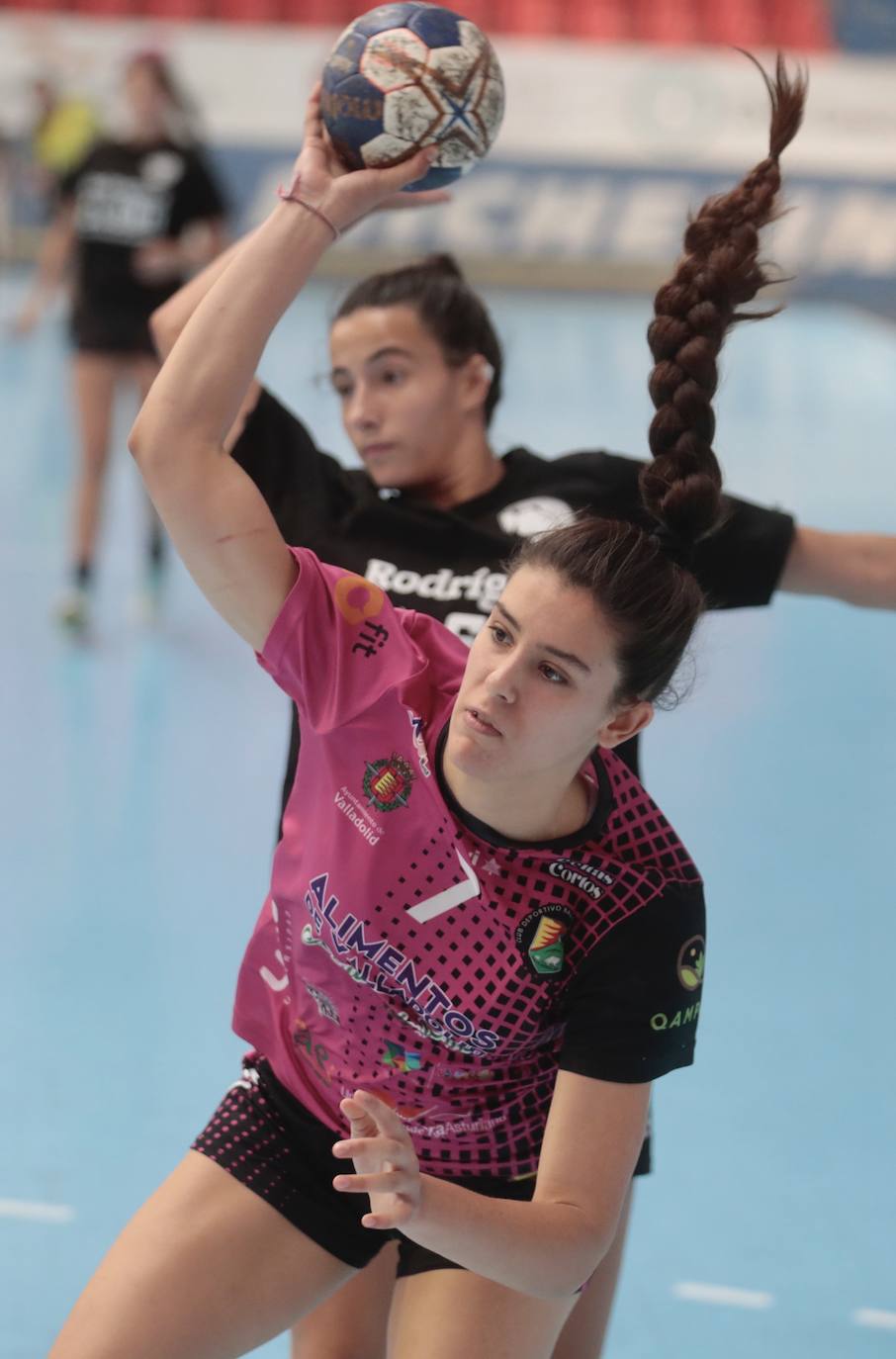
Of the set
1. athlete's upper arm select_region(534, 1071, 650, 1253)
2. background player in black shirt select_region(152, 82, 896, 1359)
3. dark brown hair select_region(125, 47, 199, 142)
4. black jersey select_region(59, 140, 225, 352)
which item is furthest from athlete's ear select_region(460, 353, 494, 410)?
dark brown hair select_region(125, 47, 199, 142)

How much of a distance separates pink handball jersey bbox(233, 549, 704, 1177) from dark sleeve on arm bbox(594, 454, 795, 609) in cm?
54

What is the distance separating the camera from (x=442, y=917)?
1.89 m

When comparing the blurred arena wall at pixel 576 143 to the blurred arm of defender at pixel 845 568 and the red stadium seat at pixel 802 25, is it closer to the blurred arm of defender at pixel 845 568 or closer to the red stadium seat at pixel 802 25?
the red stadium seat at pixel 802 25

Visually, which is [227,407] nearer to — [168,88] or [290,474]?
[290,474]

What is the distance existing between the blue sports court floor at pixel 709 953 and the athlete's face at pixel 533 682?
31.0 inches

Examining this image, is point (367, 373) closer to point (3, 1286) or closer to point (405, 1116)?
point (405, 1116)

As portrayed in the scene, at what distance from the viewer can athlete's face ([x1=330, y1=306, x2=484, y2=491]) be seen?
102 inches

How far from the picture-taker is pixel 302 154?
187 centimetres

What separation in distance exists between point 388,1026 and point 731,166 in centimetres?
1475

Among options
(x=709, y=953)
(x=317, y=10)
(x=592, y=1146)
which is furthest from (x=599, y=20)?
(x=592, y=1146)

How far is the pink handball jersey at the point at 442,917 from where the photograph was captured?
6.07 ft

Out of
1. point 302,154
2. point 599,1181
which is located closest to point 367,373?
point 302,154

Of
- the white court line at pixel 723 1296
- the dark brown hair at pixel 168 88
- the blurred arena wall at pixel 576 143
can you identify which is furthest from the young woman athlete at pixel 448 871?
the blurred arena wall at pixel 576 143

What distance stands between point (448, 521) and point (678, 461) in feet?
2.28
